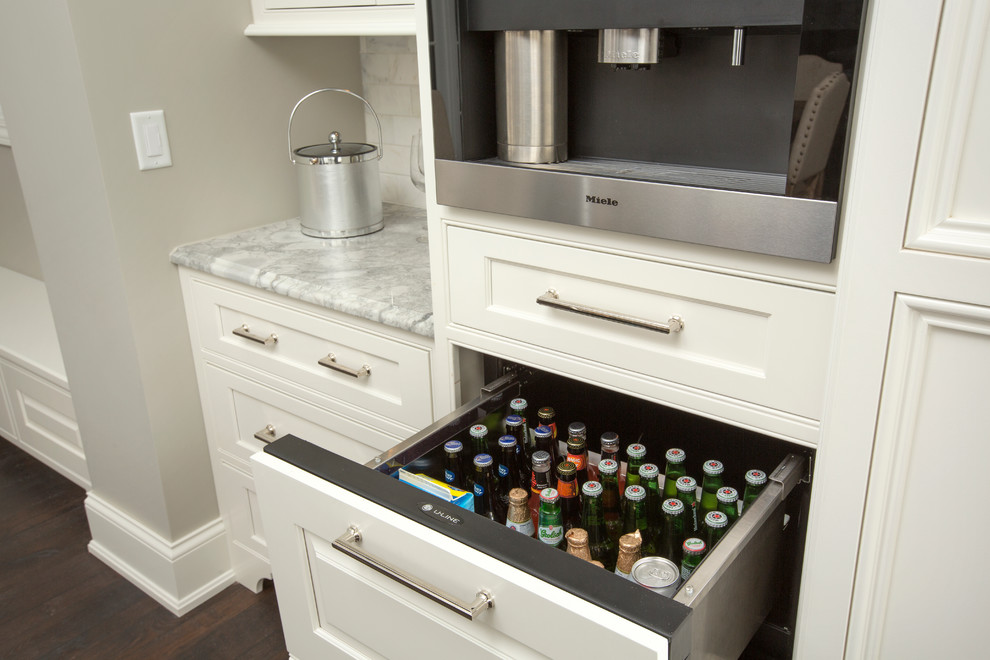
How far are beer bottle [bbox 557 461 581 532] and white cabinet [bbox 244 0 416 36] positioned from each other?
0.87 m

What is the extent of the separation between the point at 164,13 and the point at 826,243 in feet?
4.55

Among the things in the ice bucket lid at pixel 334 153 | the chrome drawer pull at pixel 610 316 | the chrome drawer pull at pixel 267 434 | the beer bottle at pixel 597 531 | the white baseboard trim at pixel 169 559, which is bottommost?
the white baseboard trim at pixel 169 559

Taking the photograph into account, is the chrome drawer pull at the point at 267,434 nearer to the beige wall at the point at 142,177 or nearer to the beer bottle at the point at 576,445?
the beige wall at the point at 142,177

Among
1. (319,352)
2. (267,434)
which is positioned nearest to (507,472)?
(319,352)

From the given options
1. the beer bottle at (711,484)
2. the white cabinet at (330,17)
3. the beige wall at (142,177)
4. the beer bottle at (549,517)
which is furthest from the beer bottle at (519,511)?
the beige wall at (142,177)

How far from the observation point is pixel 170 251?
1.71 meters

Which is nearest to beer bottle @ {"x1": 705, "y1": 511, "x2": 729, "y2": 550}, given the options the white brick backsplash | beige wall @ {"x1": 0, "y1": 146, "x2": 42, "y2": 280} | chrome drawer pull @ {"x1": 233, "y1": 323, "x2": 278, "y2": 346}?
chrome drawer pull @ {"x1": 233, "y1": 323, "x2": 278, "y2": 346}

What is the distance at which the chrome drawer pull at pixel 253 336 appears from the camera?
159cm

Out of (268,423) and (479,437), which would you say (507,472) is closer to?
(479,437)

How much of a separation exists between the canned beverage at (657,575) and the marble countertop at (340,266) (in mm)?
530

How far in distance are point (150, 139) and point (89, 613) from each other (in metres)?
1.14

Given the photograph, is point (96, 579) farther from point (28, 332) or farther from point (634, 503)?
point (634, 503)

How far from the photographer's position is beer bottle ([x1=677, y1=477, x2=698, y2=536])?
1019 mm

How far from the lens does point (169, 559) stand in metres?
1.88
